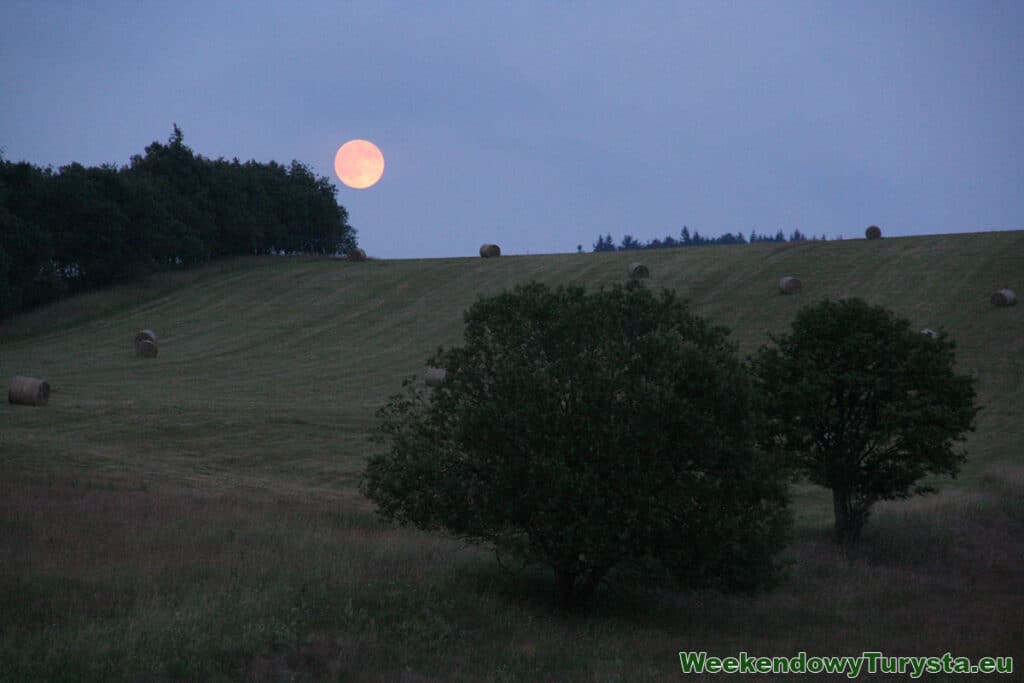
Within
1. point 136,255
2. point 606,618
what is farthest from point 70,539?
point 136,255

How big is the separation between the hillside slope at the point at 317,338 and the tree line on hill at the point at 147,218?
8.83ft

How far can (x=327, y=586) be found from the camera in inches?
545

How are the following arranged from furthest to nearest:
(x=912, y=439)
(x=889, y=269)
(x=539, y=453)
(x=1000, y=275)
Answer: (x=889, y=269) < (x=1000, y=275) < (x=912, y=439) < (x=539, y=453)

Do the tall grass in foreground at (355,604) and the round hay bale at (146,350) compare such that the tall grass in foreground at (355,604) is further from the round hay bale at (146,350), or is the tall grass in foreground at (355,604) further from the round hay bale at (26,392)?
the round hay bale at (146,350)

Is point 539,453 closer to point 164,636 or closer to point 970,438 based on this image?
point 164,636

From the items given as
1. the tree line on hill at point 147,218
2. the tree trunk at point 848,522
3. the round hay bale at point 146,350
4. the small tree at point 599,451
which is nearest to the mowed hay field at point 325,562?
the tree trunk at point 848,522

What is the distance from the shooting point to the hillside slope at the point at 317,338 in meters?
26.7

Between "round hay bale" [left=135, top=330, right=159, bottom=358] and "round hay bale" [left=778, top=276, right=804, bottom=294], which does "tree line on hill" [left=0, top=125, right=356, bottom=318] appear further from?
"round hay bale" [left=778, top=276, right=804, bottom=294]

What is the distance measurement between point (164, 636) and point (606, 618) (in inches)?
292

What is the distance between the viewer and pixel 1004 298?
46906mm

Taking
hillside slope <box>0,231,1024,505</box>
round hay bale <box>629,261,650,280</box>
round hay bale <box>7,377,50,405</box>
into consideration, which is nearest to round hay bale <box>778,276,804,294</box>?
hillside slope <box>0,231,1024,505</box>

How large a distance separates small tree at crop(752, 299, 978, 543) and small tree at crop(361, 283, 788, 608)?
23.9 ft

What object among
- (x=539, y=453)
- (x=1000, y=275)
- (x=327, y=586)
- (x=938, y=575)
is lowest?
(x=938, y=575)

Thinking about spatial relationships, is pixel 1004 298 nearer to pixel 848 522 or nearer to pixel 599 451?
pixel 848 522
